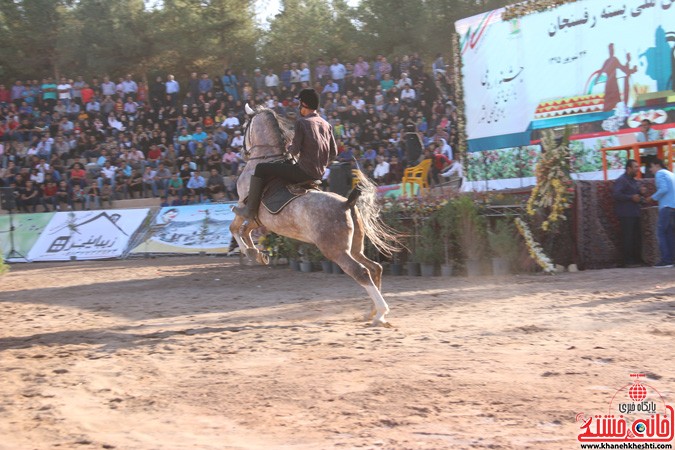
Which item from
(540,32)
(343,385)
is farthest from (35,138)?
(343,385)

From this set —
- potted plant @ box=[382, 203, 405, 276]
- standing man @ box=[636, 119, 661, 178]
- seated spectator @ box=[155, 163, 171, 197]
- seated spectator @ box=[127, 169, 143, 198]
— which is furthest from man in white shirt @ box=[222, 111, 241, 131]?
standing man @ box=[636, 119, 661, 178]

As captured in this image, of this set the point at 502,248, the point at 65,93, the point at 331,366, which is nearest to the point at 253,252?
the point at 331,366

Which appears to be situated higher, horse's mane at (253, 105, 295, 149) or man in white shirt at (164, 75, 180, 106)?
man in white shirt at (164, 75, 180, 106)

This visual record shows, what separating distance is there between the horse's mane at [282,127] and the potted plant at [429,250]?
15.6ft

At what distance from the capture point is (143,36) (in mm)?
40938

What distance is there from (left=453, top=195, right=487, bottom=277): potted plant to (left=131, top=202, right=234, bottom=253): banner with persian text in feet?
28.2

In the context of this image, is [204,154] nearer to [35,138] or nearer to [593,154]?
[35,138]

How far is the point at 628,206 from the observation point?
1374cm

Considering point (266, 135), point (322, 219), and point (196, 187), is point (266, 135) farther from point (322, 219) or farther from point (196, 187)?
point (196, 187)

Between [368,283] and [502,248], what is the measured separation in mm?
5163

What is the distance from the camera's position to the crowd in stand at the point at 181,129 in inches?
1011

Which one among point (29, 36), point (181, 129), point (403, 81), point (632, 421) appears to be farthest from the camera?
point (29, 36)

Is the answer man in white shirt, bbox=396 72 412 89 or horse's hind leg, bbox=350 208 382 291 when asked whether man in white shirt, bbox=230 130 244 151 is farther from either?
horse's hind leg, bbox=350 208 382 291

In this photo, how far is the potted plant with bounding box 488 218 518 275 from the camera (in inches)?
528
